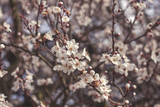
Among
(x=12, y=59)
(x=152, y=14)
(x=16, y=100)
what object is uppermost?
(x=152, y=14)

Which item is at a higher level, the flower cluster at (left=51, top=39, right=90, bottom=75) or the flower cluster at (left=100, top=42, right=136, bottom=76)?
the flower cluster at (left=51, top=39, right=90, bottom=75)

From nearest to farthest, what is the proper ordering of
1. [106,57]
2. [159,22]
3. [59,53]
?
[59,53] → [106,57] → [159,22]

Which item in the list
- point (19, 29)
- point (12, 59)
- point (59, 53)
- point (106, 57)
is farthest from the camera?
point (12, 59)

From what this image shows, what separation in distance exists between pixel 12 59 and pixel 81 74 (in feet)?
14.1

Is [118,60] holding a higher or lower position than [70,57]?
lower

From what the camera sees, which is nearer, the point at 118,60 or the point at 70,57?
the point at 70,57

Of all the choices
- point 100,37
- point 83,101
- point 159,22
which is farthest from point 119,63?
point 100,37

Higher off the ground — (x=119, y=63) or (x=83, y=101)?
(x=119, y=63)

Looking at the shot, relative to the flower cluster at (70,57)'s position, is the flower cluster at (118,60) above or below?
below

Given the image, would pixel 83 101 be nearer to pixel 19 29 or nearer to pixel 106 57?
pixel 106 57

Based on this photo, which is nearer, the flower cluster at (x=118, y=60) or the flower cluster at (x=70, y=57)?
the flower cluster at (x=70, y=57)

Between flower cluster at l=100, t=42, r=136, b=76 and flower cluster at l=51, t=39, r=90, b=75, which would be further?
flower cluster at l=100, t=42, r=136, b=76

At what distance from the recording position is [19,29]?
5.25 metres

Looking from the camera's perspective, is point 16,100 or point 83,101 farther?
point 16,100
